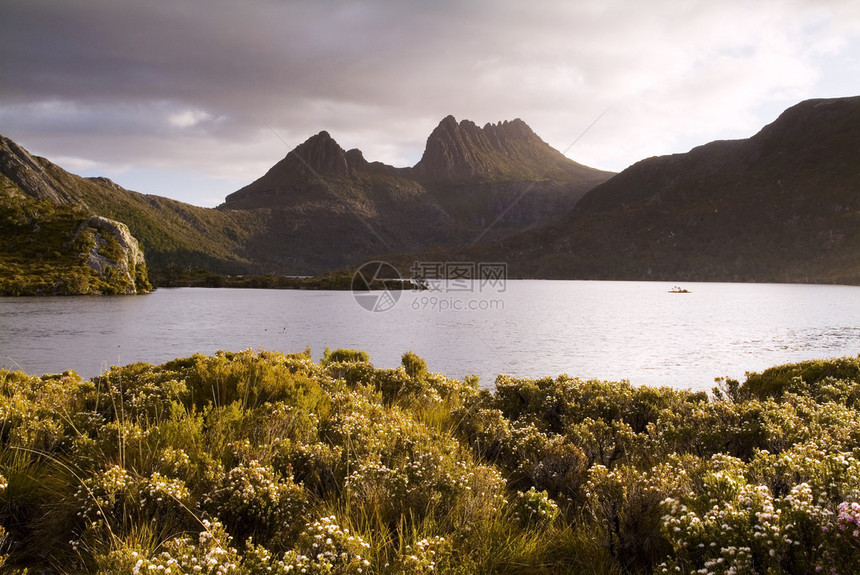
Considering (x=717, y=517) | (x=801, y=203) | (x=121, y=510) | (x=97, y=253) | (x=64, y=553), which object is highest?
(x=801, y=203)

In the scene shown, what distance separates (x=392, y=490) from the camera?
5.43m

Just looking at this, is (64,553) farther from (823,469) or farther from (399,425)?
(823,469)

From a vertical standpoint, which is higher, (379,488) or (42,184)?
(42,184)

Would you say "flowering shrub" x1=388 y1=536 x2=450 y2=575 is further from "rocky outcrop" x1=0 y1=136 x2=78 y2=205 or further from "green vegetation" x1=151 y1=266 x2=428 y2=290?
"rocky outcrop" x1=0 y1=136 x2=78 y2=205

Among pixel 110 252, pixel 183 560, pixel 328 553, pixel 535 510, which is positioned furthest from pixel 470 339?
pixel 110 252

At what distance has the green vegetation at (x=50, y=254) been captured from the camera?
71.1 meters

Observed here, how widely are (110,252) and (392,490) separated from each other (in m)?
95.5

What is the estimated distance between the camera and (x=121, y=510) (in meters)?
4.87

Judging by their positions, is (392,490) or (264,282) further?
(264,282)

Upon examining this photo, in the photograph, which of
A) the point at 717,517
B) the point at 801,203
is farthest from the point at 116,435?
the point at 801,203

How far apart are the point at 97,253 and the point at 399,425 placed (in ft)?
306

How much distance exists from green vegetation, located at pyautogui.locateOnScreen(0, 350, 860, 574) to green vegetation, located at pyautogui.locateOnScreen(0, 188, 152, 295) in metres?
80.2

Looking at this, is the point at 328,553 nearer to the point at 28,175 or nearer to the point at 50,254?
the point at 50,254

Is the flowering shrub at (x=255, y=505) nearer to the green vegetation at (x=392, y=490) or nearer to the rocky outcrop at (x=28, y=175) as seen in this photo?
the green vegetation at (x=392, y=490)
